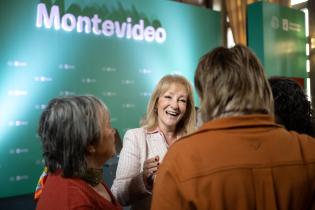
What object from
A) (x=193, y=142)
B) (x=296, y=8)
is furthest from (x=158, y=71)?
(x=193, y=142)

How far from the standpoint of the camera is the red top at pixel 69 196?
43.4 inches

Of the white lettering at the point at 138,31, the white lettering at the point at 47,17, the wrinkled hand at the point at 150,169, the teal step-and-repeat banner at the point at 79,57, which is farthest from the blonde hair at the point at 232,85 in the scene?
the white lettering at the point at 138,31

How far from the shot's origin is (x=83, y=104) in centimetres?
124

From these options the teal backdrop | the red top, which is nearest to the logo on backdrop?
the teal backdrop

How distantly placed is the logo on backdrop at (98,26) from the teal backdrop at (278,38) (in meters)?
1.39

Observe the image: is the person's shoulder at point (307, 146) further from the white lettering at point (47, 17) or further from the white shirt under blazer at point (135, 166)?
the white lettering at point (47, 17)

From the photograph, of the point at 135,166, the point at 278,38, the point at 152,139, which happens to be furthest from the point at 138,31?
the point at 135,166

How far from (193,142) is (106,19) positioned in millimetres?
3100

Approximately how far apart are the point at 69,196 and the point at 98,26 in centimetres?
291

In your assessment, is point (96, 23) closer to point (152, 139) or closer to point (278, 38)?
point (152, 139)

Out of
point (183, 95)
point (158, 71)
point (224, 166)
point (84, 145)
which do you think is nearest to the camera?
point (224, 166)

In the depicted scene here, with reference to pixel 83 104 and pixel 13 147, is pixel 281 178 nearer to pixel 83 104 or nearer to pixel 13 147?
pixel 83 104

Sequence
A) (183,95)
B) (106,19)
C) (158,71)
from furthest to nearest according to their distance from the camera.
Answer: (158,71) < (106,19) < (183,95)

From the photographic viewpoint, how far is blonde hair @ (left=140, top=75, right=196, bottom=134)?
2031 mm
